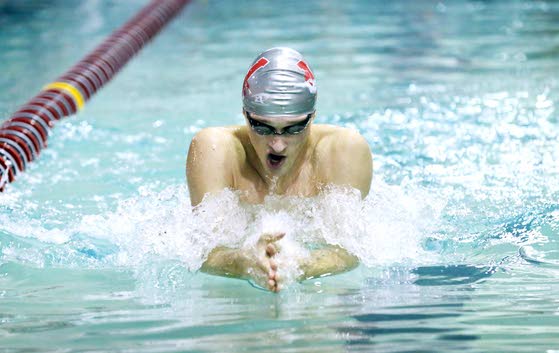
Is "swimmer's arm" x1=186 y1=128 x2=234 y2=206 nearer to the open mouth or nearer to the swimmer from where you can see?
the swimmer

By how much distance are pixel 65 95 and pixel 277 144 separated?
357 centimetres

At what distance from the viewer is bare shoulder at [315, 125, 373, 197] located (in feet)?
11.7

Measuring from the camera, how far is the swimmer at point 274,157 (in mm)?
3303

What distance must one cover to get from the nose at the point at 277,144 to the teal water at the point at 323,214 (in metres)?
0.32

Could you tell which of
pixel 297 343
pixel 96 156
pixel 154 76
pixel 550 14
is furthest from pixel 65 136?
pixel 550 14

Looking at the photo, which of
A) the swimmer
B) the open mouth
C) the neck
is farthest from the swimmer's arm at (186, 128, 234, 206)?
the open mouth

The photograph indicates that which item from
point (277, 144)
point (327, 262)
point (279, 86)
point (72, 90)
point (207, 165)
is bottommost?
point (72, 90)

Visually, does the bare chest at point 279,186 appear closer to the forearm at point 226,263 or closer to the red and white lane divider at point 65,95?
the forearm at point 226,263

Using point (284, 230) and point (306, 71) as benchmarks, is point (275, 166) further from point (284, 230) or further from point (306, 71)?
point (306, 71)

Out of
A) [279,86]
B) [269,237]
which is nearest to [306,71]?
[279,86]

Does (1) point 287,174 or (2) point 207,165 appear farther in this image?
(1) point 287,174

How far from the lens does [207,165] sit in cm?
355

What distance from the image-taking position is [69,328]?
300 cm

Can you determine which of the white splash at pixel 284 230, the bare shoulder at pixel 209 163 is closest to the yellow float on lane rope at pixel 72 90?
the white splash at pixel 284 230
